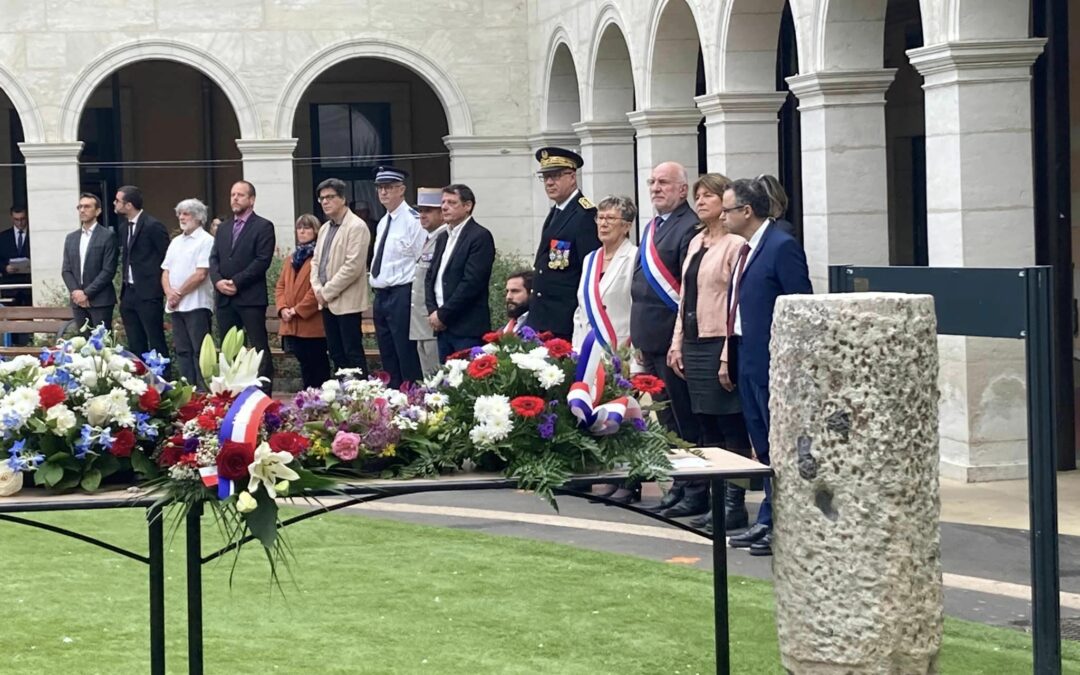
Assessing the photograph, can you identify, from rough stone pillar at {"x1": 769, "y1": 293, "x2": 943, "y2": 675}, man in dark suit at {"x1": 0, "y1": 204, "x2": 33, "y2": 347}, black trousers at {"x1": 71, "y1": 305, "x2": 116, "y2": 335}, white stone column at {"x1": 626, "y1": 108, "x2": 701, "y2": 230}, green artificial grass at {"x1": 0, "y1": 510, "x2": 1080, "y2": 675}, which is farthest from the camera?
man in dark suit at {"x1": 0, "y1": 204, "x2": 33, "y2": 347}

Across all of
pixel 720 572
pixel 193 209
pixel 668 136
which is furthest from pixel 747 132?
pixel 720 572

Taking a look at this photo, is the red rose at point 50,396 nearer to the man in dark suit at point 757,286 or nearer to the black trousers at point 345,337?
the man in dark suit at point 757,286

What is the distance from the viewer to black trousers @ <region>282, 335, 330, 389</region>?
42.8ft

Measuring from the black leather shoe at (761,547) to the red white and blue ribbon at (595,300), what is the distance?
151 centimetres

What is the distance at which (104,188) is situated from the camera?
27016 millimetres

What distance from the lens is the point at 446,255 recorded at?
11.2 meters

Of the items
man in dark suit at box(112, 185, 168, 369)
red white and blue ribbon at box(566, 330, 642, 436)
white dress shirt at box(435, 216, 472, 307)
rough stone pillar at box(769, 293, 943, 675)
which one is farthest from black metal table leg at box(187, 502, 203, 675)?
man in dark suit at box(112, 185, 168, 369)

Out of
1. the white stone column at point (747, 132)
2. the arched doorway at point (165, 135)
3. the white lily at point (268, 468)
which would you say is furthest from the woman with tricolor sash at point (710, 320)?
the arched doorway at point (165, 135)

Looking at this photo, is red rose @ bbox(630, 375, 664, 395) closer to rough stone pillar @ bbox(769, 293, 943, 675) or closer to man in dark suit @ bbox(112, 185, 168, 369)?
rough stone pillar @ bbox(769, 293, 943, 675)

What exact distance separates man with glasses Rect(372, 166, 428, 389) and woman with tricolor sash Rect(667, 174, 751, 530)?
3641 mm

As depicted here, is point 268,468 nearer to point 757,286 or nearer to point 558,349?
point 558,349

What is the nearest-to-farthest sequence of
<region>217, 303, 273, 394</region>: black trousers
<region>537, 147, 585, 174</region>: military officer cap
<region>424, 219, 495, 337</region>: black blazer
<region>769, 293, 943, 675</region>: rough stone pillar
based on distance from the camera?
<region>769, 293, 943, 675</region>: rough stone pillar < <region>537, 147, 585, 174</region>: military officer cap < <region>424, 219, 495, 337</region>: black blazer < <region>217, 303, 273, 394</region>: black trousers

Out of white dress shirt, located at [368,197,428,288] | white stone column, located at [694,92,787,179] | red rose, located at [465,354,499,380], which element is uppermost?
white stone column, located at [694,92,787,179]

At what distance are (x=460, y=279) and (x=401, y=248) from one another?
0.93 m
